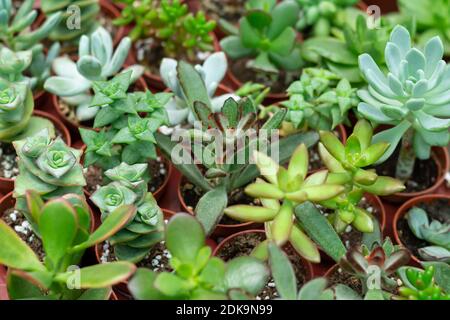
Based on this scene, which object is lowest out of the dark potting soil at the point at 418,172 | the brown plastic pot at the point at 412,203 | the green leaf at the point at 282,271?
the brown plastic pot at the point at 412,203

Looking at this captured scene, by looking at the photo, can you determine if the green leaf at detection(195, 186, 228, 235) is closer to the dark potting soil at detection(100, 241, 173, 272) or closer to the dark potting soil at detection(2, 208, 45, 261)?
the dark potting soil at detection(100, 241, 173, 272)

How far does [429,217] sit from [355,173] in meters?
0.36

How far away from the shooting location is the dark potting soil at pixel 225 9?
6.88 ft

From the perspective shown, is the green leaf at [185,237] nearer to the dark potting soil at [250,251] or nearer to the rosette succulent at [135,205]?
the rosette succulent at [135,205]

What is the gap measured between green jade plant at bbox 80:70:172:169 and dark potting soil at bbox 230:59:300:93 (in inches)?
17.8

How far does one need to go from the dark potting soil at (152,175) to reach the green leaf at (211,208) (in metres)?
0.25

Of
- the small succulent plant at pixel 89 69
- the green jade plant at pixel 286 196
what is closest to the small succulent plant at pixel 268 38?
the small succulent plant at pixel 89 69

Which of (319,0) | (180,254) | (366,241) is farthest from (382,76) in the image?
(180,254)

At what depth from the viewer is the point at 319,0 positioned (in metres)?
1.90

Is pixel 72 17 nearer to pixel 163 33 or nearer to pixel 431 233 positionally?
pixel 163 33

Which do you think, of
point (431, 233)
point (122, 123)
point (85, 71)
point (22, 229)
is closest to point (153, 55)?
point (85, 71)

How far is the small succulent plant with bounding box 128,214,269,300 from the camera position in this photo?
122 centimetres

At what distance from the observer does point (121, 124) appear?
4.96 feet

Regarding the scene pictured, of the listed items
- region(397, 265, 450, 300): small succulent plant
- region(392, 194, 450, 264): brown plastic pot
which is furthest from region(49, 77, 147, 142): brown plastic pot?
region(397, 265, 450, 300): small succulent plant
